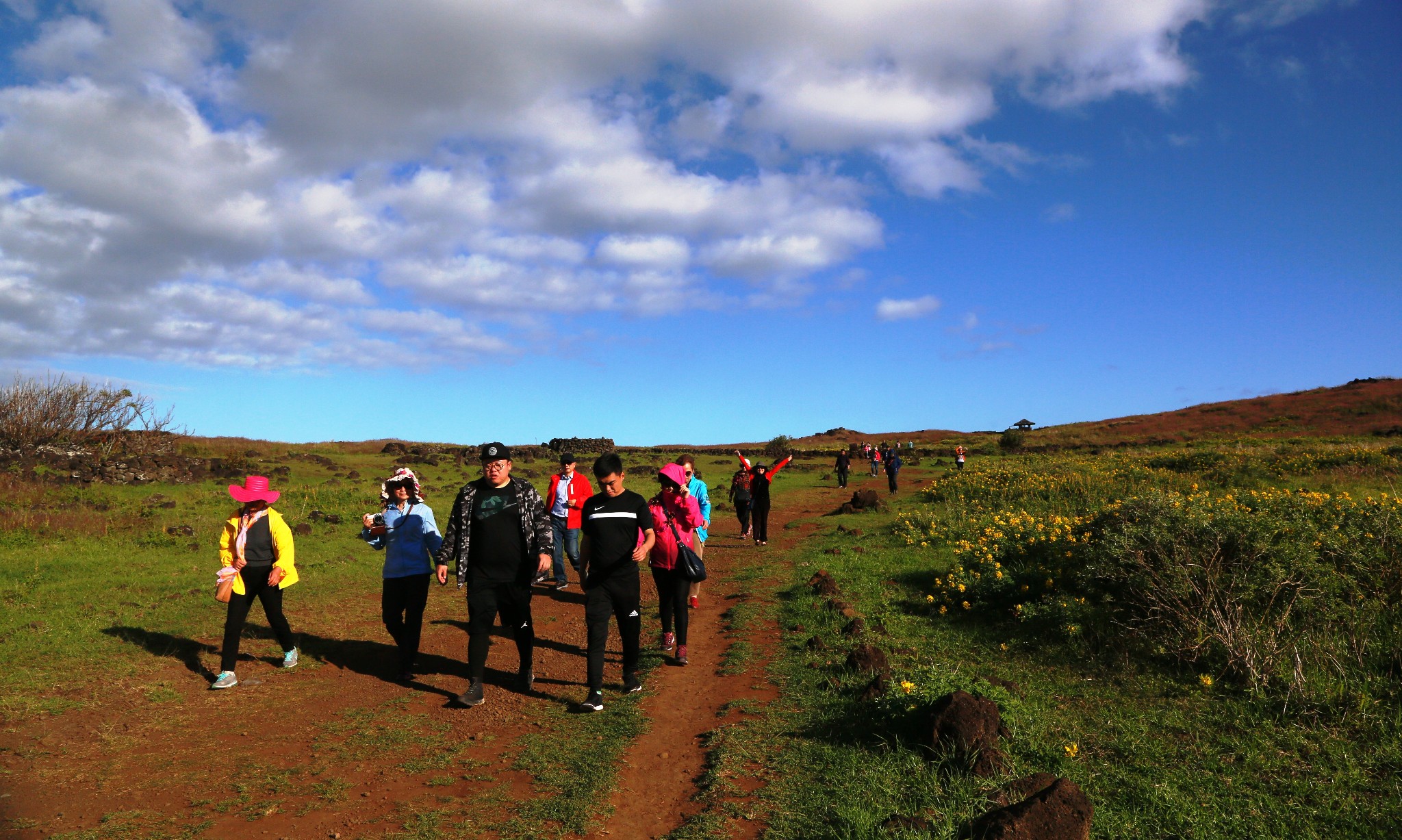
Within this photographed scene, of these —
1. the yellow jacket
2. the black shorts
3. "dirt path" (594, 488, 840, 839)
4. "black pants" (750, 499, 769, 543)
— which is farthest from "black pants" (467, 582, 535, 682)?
"black pants" (750, 499, 769, 543)

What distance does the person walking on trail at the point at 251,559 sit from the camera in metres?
7.30

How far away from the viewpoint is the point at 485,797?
4.79 meters

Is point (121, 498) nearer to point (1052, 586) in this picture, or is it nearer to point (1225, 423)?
point (1052, 586)

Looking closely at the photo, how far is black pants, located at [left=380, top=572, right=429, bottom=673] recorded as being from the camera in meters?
7.49

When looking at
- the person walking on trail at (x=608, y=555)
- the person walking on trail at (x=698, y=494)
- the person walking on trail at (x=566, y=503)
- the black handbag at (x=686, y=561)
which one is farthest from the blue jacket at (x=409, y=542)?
the person walking on trail at (x=698, y=494)

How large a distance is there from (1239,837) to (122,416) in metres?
36.0

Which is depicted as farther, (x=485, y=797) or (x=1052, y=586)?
(x=1052, y=586)

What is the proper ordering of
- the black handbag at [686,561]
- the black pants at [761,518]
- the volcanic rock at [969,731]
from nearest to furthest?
1. the volcanic rock at [969,731]
2. the black handbag at [686,561]
3. the black pants at [761,518]

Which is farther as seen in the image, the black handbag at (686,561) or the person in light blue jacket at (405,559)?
the black handbag at (686,561)

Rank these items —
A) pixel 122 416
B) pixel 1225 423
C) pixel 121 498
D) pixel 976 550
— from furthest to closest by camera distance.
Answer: pixel 1225 423 < pixel 122 416 < pixel 121 498 < pixel 976 550

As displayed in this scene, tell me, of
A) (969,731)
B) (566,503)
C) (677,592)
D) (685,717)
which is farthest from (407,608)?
(969,731)

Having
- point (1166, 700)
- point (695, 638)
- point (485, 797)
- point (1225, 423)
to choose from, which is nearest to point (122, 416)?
point (695, 638)

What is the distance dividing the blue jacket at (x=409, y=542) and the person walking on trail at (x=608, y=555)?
1.69 m

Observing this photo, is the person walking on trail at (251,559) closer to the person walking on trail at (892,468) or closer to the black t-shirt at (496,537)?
the black t-shirt at (496,537)
